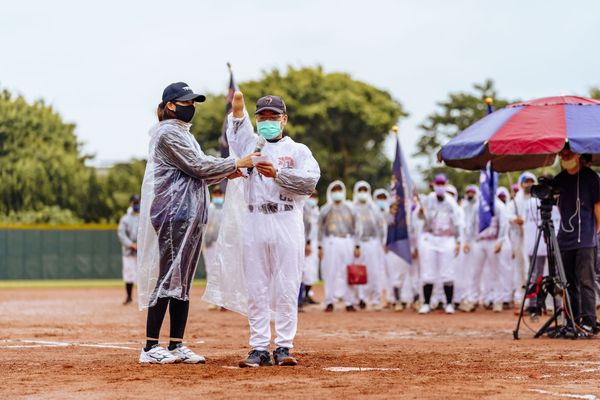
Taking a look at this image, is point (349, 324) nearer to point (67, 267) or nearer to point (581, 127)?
point (581, 127)

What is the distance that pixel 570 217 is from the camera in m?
13.3

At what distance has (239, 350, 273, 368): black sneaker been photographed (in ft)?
30.5

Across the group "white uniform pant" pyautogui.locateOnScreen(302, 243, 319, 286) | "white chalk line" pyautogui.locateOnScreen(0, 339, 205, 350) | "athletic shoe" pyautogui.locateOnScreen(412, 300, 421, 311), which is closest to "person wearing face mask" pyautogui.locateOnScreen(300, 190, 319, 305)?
"white uniform pant" pyautogui.locateOnScreen(302, 243, 319, 286)

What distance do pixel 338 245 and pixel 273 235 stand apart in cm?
1193

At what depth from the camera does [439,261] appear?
1970 centimetres

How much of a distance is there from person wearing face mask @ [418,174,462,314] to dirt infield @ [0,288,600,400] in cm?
254

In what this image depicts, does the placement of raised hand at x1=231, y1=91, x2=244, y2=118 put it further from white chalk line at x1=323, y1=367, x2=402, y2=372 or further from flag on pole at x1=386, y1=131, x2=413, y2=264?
flag on pole at x1=386, y1=131, x2=413, y2=264

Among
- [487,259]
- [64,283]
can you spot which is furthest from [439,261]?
[64,283]

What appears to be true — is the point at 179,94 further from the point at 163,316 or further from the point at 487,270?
the point at 487,270

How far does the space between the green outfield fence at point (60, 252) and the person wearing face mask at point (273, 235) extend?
2983 centimetres

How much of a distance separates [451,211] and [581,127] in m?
7.58

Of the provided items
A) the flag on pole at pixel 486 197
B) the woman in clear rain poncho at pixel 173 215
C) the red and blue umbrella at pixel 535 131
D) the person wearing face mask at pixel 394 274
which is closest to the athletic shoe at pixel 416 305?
the person wearing face mask at pixel 394 274

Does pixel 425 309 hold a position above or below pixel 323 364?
below

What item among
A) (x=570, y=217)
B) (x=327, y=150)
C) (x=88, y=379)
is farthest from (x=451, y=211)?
(x=327, y=150)
